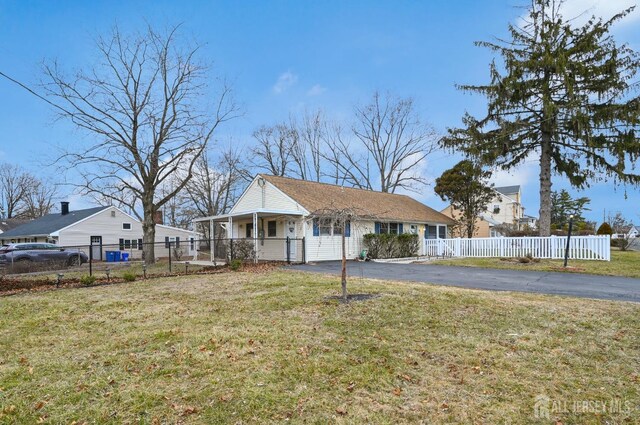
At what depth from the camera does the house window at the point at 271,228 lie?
64.3 feet

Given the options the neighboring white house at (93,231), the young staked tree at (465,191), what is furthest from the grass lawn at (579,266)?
the neighboring white house at (93,231)

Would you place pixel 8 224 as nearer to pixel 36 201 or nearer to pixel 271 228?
pixel 36 201

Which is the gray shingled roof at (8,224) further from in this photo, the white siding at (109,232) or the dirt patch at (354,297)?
the dirt patch at (354,297)

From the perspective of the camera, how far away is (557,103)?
60.6 feet

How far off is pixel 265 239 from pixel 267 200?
4451mm

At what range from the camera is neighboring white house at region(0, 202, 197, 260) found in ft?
92.2

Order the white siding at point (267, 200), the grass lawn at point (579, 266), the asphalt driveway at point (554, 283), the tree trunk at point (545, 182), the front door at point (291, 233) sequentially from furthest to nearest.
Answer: the tree trunk at point (545, 182), the white siding at point (267, 200), the front door at point (291, 233), the grass lawn at point (579, 266), the asphalt driveway at point (554, 283)

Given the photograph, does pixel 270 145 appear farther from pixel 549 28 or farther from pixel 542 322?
pixel 542 322

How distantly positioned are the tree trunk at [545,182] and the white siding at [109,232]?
23352 millimetres

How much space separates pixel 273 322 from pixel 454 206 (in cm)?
2330

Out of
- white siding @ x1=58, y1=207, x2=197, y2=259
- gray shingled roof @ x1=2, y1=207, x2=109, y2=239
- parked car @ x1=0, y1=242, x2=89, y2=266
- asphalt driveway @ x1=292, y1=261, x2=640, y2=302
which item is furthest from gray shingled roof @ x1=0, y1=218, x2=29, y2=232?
asphalt driveway @ x1=292, y1=261, x2=640, y2=302

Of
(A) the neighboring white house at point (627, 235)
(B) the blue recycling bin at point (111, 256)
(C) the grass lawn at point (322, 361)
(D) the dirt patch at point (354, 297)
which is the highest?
(A) the neighboring white house at point (627, 235)

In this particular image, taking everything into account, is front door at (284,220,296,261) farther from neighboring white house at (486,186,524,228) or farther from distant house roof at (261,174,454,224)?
neighboring white house at (486,186,524,228)

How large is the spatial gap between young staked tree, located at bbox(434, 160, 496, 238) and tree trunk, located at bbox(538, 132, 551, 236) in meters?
4.65
